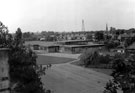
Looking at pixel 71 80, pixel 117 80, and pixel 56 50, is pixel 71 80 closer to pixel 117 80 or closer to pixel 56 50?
pixel 117 80

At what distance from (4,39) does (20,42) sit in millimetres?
885

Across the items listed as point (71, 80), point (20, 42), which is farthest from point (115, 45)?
point (20, 42)

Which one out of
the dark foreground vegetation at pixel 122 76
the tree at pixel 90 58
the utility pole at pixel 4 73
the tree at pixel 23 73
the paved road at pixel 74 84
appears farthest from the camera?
the tree at pixel 90 58

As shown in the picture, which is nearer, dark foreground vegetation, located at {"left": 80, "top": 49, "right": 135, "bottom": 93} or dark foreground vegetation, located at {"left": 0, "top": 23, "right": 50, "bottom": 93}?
dark foreground vegetation, located at {"left": 80, "top": 49, "right": 135, "bottom": 93}

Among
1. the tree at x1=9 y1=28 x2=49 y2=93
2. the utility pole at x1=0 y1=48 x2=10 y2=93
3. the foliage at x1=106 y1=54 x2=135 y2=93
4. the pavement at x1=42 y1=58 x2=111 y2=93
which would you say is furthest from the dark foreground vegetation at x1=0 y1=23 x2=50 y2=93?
the pavement at x1=42 y1=58 x2=111 y2=93

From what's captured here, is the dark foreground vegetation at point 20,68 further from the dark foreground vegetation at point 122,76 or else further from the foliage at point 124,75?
the foliage at point 124,75

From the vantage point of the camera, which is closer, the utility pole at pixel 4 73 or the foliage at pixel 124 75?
the utility pole at pixel 4 73

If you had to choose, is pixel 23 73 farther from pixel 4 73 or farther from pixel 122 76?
pixel 122 76

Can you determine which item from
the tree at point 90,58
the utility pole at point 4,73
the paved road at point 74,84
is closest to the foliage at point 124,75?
the utility pole at point 4,73

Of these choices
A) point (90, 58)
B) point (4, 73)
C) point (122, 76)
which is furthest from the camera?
point (90, 58)

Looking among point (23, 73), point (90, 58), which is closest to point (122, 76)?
point (23, 73)

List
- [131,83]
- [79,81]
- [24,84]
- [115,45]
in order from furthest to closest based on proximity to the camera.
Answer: [115,45]
[79,81]
[24,84]
[131,83]

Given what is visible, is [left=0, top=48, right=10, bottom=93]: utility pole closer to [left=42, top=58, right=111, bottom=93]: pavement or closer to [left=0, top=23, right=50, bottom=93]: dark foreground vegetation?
A: [left=0, top=23, right=50, bottom=93]: dark foreground vegetation

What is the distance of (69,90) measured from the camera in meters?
14.5
